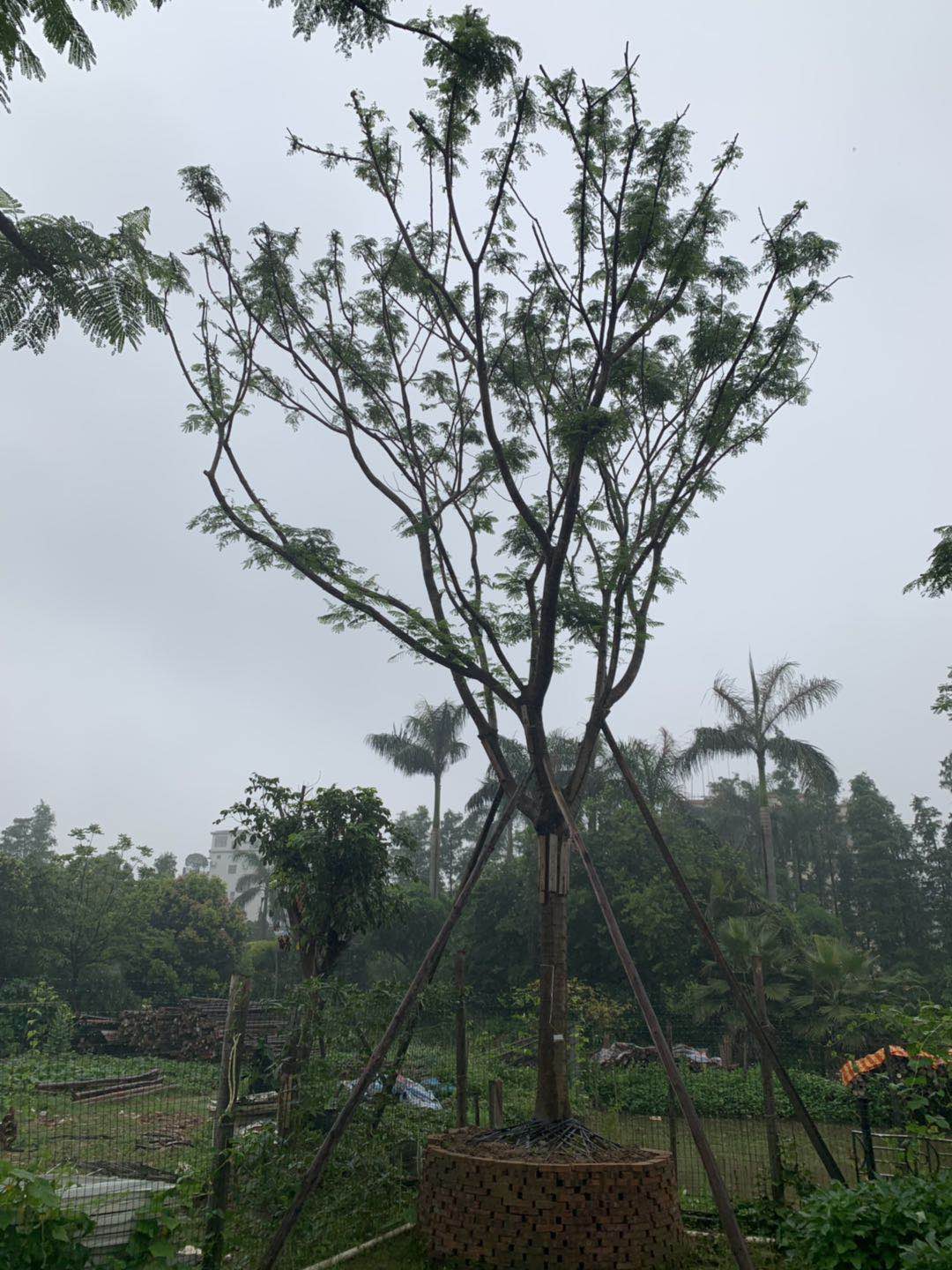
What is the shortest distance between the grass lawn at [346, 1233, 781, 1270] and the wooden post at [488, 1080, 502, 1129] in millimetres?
1712

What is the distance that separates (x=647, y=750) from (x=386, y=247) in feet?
74.1

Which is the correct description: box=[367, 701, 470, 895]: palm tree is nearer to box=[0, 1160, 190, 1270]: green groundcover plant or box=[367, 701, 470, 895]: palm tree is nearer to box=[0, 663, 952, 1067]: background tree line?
box=[0, 663, 952, 1067]: background tree line

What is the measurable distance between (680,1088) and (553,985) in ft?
5.80

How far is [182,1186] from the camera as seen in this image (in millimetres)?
4445

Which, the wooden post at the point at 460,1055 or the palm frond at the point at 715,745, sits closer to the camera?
the wooden post at the point at 460,1055

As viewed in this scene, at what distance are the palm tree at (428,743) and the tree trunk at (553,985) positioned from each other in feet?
101

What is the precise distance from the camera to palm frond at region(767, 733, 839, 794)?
27234 millimetres

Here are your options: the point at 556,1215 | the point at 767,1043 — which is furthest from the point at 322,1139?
the point at 767,1043

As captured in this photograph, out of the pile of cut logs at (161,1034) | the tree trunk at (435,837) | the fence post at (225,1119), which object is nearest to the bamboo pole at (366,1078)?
the fence post at (225,1119)

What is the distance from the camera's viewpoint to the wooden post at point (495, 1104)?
9305mm

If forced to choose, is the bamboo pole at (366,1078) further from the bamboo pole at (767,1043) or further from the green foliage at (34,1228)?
the green foliage at (34,1228)

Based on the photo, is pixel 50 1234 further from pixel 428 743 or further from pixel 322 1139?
pixel 428 743

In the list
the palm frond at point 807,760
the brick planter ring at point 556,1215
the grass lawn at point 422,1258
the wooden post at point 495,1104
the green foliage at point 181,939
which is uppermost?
Answer: the palm frond at point 807,760

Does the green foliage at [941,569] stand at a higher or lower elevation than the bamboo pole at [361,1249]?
higher
